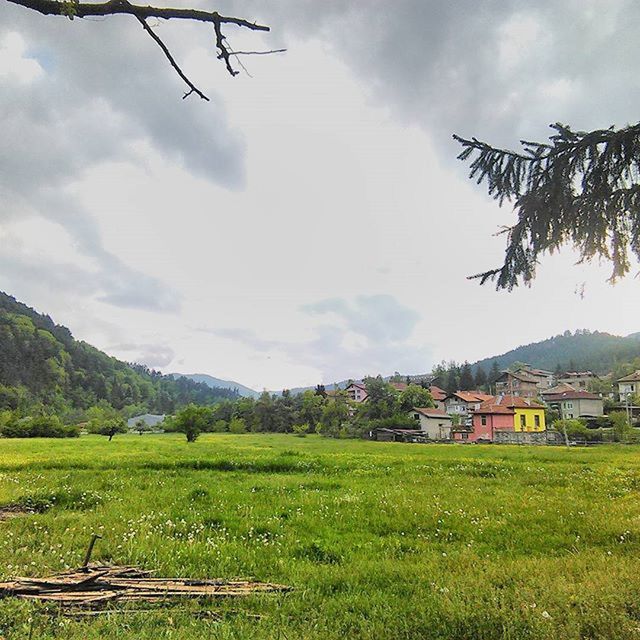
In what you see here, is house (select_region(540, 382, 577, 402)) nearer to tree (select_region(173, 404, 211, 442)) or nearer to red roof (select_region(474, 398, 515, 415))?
red roof (select_region(474, 398, 515, 415))

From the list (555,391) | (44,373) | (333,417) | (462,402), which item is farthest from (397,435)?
(44,373)

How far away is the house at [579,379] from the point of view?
156312 millimetres

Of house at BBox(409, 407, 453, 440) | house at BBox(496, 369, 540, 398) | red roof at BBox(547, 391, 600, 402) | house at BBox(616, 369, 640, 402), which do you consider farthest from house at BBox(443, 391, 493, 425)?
house at BBox(616, 369, 640, 402)

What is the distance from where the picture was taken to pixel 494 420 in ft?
240

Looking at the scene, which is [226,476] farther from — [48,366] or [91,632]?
[48,366]

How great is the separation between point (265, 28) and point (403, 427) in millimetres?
81491

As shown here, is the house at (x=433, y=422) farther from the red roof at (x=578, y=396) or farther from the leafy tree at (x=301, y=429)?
the red roof at (x=578, y=396)

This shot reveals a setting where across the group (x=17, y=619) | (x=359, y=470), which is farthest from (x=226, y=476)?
(x=17, y=619)

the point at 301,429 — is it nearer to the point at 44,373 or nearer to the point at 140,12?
the point at 140,12

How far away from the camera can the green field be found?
4.83 meters

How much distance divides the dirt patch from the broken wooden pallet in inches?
242

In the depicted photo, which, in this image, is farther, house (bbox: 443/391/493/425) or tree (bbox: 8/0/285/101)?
house (bbox: 443/391/493/425)

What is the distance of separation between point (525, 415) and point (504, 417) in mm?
5115

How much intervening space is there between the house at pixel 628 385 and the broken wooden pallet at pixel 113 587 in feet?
464
